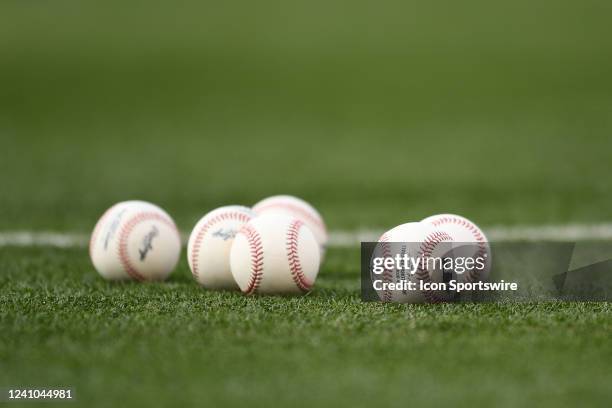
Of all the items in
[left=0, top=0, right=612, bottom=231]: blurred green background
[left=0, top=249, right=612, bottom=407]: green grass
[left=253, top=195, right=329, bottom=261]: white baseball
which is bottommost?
[left=0, top=249, right=612, bottom=407]: green grass

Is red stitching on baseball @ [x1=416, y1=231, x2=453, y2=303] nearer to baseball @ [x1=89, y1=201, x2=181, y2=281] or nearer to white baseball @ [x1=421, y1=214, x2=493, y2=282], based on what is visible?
white baseball @ [x1=421, y1=214, x2=493, y2=282]

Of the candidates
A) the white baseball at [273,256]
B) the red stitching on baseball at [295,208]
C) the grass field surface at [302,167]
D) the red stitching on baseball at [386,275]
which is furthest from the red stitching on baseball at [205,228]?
the red stitching on baseball at [386,275]

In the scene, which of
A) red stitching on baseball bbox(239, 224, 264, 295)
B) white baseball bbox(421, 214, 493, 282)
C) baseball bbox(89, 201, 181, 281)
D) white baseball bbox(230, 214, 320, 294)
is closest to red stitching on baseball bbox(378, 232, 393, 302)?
white baseball bbox(421, 214, 493, 282)

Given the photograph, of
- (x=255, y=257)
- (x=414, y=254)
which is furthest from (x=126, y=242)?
(x=414, y=254)

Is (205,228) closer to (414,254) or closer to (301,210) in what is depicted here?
(301,210)

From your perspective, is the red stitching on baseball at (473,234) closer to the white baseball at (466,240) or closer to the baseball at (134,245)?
the white baseball at (466,240)

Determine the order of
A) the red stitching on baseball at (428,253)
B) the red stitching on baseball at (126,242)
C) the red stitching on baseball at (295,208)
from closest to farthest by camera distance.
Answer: the red stitching on baseball at (428,253) < the red stitching on baseball at (126,242) < the red stitching on baseball at (295,208)

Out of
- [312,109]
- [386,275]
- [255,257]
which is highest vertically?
[312,109]
